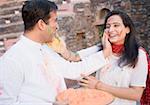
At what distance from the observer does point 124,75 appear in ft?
8.73

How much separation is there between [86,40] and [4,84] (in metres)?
7.19

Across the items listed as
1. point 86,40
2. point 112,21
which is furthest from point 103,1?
point 112,21

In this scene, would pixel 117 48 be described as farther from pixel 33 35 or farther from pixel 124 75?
pixel 33 35

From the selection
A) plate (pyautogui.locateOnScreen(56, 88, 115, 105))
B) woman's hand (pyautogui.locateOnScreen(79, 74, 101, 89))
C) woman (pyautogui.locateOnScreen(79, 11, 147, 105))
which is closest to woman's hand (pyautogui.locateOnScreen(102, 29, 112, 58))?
woman (pyautogui.locateOnScreen(79, 11, 147, 105))

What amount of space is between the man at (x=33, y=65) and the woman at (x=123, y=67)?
33 cm

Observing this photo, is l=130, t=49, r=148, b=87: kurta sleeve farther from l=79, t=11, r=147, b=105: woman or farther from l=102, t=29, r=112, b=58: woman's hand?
l=102, t=29, r=112, b=58: woman's hand

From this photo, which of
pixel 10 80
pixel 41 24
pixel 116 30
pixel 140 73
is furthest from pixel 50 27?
→ pixel 140 73

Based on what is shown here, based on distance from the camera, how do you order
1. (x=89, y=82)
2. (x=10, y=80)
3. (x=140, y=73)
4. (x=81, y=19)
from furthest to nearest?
1. (x=81, y=19)
2. (x=140, y=73)
3. (x=89, y=82)
4. (x=10, y=80)

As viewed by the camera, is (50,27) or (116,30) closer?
(50,27)

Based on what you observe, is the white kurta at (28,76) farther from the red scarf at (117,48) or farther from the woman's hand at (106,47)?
the red scarf at (117,48)

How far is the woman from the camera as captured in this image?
264cm

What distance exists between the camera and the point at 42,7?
2.30 metres

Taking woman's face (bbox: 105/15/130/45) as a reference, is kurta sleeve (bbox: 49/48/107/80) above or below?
below

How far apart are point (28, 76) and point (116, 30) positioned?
0.78 m
